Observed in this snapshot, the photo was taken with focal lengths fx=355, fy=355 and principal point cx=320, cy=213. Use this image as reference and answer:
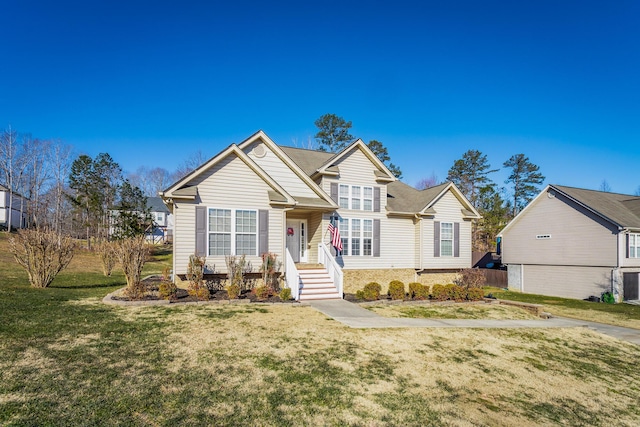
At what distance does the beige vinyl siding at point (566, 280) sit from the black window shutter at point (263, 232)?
19604 mm

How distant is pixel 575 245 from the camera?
21.8 m

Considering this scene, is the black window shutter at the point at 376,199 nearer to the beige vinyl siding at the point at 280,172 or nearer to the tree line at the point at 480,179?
the beige vinyl siding at the point at 280,172

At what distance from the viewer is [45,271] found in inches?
504

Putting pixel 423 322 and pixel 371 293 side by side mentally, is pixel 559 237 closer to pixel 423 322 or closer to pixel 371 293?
pixel 371 293

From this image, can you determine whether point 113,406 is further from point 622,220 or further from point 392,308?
point 622,220

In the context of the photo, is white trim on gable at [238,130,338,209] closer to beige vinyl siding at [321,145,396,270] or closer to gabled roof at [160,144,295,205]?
beige vinyl siding at [321,145,396,270]

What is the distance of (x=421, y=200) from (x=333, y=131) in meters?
22.3

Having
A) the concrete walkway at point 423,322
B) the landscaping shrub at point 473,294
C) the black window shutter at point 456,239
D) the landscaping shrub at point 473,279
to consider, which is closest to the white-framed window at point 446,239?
the black window shutter at point 456,239

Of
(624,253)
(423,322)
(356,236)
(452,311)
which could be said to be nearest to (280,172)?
(356,236)

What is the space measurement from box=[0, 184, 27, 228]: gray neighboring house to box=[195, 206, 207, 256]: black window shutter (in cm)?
3695

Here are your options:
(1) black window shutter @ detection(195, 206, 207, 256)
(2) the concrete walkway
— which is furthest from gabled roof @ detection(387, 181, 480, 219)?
(1) black window shutter @ detection(195, 206, 207, 256)

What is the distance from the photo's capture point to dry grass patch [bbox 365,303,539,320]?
37.7 ft

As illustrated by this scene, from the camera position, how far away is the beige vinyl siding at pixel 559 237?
67.6 ft

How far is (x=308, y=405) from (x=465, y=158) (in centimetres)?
4665
